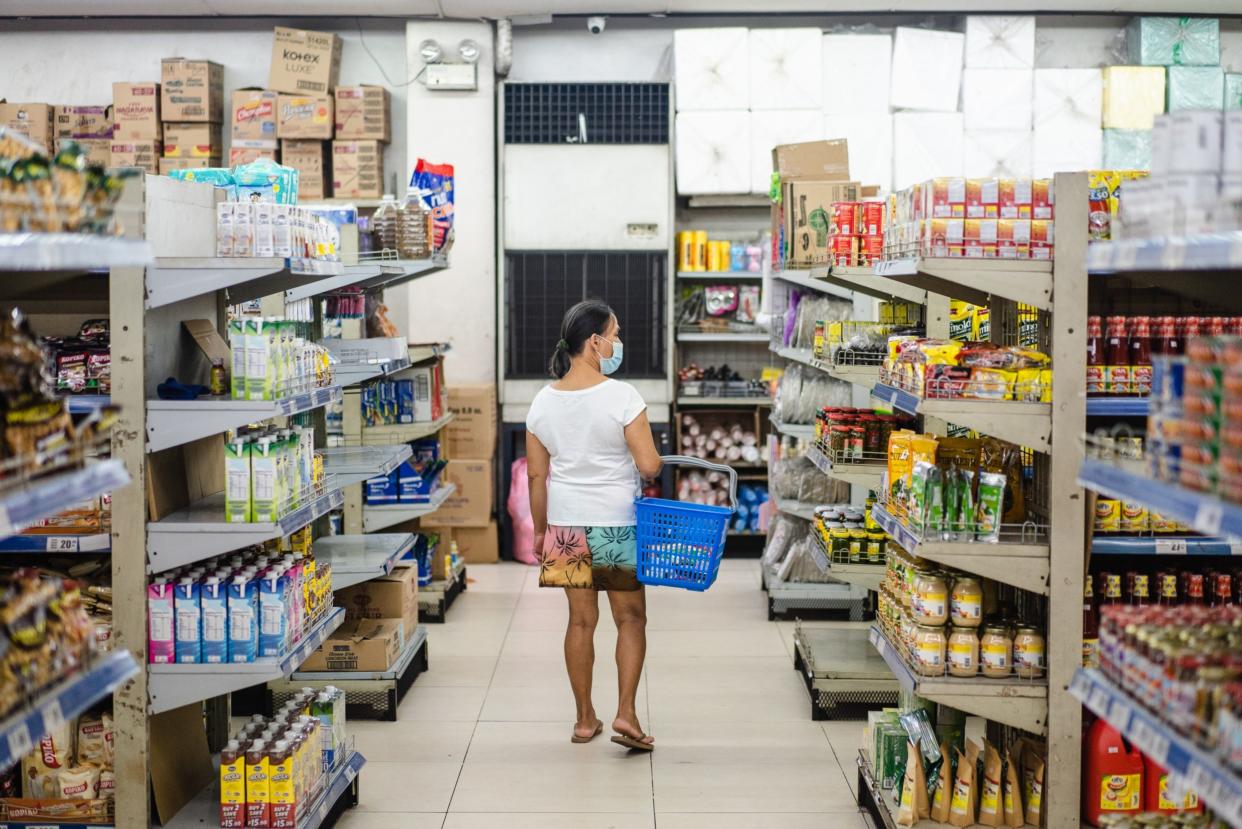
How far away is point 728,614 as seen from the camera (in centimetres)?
721

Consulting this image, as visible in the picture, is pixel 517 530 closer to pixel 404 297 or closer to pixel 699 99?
pixel 404 297

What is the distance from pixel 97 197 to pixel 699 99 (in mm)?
6664

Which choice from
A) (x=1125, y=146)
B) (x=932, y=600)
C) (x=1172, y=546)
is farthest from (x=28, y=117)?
(x=1172, y=546)

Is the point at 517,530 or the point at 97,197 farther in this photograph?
the point at 517,530

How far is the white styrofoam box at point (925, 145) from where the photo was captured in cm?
875

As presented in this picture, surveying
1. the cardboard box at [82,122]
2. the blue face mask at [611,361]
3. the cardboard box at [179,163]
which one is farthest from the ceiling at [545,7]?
the blue face mask at [611,361]

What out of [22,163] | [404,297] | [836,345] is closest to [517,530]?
[404,297]

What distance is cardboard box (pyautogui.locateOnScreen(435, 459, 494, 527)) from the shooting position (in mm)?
8234

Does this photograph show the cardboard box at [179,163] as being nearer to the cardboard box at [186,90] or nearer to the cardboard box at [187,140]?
the cardboard box at [187,140]

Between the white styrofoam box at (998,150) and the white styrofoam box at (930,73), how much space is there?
277 millimetres

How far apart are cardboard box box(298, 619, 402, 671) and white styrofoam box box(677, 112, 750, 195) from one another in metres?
4.45

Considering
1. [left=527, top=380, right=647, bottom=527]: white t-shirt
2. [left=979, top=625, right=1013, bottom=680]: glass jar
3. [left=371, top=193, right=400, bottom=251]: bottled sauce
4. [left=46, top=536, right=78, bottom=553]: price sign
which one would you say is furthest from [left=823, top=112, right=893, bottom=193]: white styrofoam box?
[left=46, top=536, right=78, bottom=553]: price sign

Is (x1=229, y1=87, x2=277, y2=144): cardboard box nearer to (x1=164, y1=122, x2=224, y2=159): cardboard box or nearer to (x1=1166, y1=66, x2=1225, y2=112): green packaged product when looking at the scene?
(x1=164, y1=122, x2=224, y2=159): cardboard box

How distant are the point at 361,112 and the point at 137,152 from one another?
4.98ft
